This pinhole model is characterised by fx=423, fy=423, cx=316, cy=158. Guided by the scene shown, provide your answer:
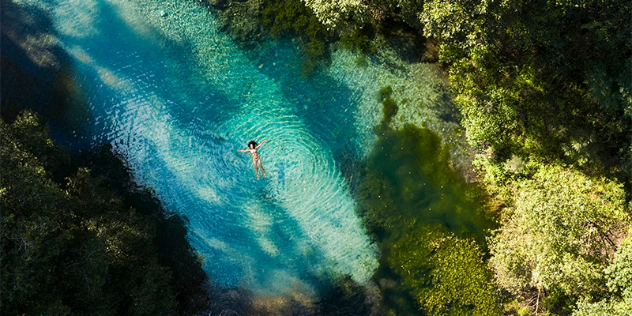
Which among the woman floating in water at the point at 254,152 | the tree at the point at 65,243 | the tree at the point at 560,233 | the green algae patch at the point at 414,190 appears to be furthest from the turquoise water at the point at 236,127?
the tree at the point at 560,233

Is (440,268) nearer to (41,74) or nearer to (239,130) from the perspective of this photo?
(239,130)

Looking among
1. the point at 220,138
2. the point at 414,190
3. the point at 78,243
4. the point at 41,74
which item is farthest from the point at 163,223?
the point at 414,190

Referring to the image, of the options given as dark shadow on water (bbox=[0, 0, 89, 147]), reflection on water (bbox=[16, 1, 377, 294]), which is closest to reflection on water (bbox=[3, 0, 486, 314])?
reflection on water (bbox=[16, 1, 377, 294])

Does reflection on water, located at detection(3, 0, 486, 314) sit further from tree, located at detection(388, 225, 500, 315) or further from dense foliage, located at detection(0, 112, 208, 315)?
tree, located at detection(388, 225, 500, 315)

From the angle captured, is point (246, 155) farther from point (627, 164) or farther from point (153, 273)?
point (627, 164)

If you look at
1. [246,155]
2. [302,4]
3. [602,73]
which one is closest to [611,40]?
[602,73]
